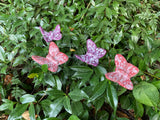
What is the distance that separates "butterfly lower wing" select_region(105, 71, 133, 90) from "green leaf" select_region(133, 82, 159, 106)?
0.08 metres

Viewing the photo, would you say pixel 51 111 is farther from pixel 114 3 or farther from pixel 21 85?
pixel 114 3

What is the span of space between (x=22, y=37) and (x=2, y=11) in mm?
381

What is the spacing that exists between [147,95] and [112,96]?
6.5 inches

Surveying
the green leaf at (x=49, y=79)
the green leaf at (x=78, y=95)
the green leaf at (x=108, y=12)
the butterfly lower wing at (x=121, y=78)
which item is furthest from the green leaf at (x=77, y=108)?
the green leaf at (x=108, y=12)

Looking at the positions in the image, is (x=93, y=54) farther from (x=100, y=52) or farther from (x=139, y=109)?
(x=139, y=109)

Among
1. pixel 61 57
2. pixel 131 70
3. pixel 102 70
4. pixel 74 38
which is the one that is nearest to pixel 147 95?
pixel 131 70

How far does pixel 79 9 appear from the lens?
1.15m

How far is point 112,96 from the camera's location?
0.72 metres

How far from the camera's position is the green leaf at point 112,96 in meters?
0.71

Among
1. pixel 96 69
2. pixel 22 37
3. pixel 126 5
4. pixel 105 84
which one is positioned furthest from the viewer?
pixel 126 5

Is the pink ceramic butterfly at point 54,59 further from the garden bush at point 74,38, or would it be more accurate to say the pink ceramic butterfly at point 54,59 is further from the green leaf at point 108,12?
the green leaf at point 108,12

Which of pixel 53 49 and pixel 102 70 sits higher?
pixel 53 49

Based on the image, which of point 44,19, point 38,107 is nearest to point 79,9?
point 44,19

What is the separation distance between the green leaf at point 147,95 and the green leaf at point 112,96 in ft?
0.34
